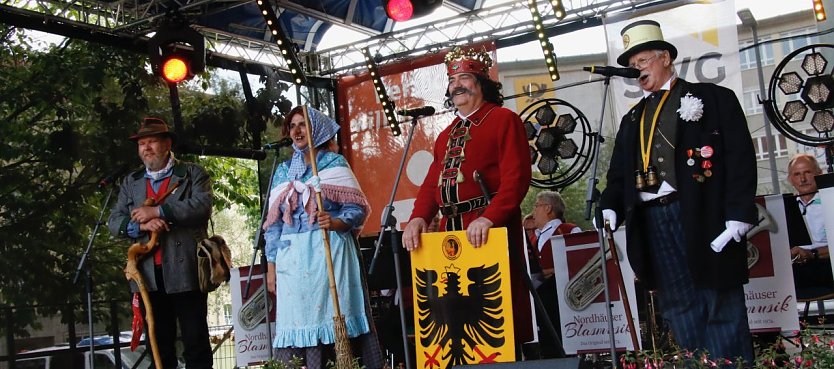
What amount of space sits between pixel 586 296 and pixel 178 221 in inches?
97.4

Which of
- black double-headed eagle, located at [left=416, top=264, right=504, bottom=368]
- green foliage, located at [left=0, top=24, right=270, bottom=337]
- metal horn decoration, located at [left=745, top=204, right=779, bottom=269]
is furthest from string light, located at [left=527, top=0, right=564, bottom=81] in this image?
black double-headed eagle, located at [left=416, top=264, right=504, bottom=368]

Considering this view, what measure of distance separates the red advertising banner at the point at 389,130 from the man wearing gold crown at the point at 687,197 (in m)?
5.56

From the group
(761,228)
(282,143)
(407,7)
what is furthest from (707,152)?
(407,7)

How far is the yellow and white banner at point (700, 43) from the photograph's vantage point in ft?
26.0

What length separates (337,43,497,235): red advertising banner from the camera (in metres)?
9.56

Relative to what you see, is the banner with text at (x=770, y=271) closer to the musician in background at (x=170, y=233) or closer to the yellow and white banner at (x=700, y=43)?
the musician in background at (x=170, y=233)

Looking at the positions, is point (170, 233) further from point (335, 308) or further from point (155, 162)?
point (335, 308)

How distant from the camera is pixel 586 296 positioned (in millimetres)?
5359

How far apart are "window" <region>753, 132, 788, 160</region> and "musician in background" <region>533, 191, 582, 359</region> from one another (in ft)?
9.90

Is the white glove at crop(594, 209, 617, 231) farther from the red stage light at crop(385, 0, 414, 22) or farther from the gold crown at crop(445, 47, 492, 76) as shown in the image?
the red stage light at crop(385, 0, 414, 22)

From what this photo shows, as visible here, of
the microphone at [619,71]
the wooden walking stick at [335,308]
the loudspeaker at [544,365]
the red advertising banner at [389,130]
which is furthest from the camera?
the red advertising banner at [389,130]

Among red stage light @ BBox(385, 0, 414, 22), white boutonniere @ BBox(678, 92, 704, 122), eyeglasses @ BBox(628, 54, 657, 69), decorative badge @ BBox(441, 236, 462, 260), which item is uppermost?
red stage light @ BBox(385, 0, 414, 22)

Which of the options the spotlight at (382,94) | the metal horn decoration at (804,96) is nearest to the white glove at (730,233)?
the metal horn decoration at (804,96)

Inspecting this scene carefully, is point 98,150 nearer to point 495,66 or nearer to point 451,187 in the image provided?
point 495,66
